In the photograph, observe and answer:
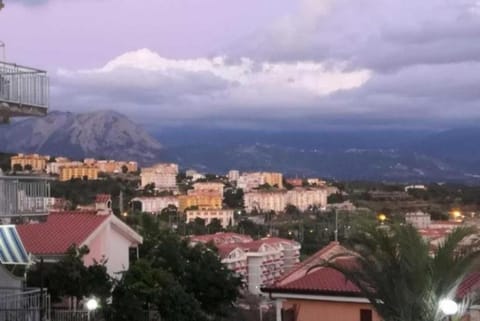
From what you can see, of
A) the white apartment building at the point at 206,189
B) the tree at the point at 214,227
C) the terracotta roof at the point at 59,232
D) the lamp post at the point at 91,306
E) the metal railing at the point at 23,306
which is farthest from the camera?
the white apartment building at the point at 206,189

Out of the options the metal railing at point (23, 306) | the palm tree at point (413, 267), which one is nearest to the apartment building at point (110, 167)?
the metal railing at point (23, 306)

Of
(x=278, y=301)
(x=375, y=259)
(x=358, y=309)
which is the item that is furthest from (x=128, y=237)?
(x=375, y=259)

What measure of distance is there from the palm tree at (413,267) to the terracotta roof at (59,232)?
50.6 ft

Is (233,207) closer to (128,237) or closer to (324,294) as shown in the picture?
(128,237)

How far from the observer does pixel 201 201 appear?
14888cm

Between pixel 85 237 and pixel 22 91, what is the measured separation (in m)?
9.69

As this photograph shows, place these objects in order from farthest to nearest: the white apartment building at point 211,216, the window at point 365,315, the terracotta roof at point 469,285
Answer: the white apartment building at point 211,216 → the window at point 365,315 → the terracotta roof at point 469,285

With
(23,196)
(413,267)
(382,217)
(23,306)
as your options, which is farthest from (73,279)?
(413,267)

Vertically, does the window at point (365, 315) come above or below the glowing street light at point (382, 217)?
below

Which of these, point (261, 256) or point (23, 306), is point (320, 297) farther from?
point (261, 256)

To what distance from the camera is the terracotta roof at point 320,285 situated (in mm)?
20547

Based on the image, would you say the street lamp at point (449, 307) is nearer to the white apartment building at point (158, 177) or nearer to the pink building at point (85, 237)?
the pink building at point (85, 237)

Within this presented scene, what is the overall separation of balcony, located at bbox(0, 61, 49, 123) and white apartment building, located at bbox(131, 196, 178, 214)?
84.1 meters

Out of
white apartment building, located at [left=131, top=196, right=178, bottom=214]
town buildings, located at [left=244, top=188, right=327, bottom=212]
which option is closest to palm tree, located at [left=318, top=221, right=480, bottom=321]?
white apartment building, located at [left=131, top=196, right=178, bottom=214]
